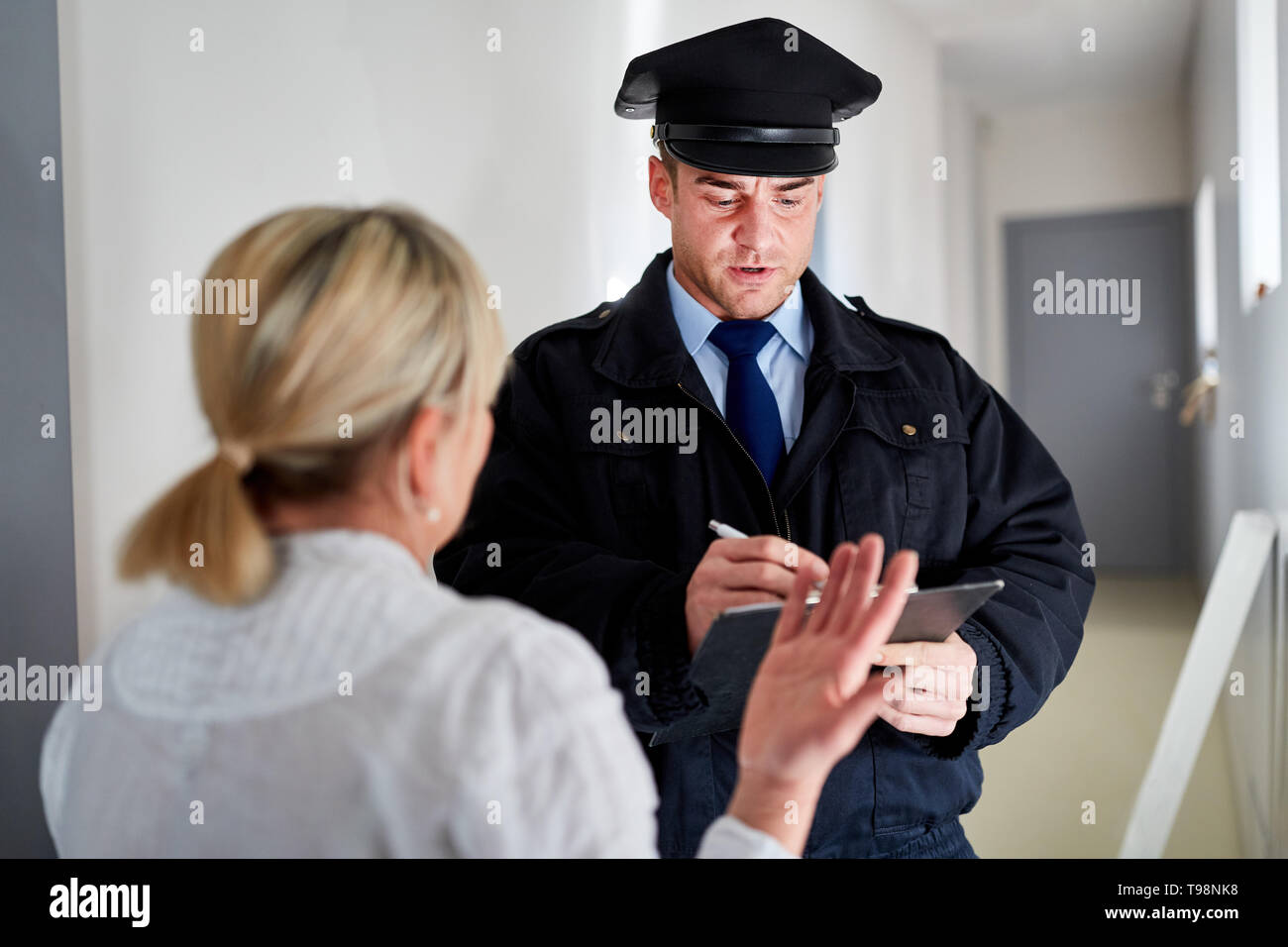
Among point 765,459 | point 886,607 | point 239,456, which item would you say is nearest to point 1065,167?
point 765,459

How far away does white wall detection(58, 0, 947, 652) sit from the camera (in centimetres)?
135

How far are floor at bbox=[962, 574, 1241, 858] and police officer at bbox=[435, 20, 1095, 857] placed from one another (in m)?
0.11

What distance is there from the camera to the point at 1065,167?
1.34 m

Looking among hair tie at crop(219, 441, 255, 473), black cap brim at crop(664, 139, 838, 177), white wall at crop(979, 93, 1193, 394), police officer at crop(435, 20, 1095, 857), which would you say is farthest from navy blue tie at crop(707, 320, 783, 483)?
hair tie at crop(219, 441, 255, 473)

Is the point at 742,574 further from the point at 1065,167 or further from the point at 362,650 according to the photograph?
the point at 1065,167

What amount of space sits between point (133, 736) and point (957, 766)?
863mm

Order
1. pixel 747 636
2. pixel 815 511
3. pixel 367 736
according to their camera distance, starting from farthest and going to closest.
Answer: pixel 815 511 → pixel 747 636 → pixel 367 736

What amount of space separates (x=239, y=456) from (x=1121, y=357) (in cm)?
106

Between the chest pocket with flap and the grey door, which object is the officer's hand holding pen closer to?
the chest pocket with flap

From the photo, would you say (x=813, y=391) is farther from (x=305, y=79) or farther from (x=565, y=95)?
(x=305, y=79)

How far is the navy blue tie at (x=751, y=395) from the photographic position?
1183mm

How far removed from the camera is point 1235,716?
1.46 meters

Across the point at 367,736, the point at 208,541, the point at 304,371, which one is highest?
the point at 304,371
